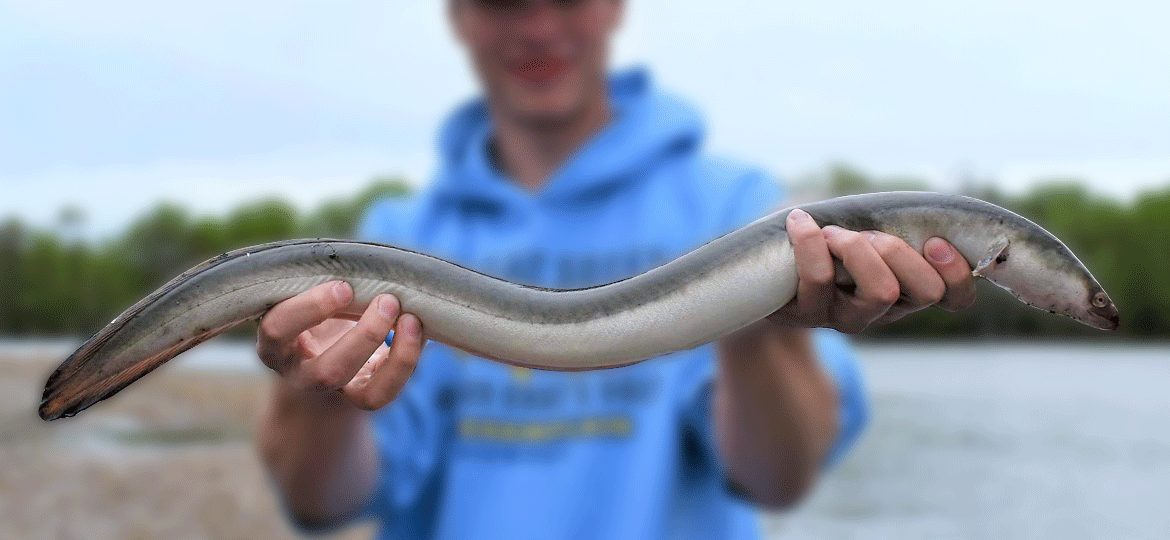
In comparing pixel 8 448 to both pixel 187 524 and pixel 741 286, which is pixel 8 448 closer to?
pixel 187 524

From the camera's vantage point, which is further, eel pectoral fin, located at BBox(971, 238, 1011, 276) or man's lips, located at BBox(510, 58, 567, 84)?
man's lips, located at BBox(510, 58, 567, 84)

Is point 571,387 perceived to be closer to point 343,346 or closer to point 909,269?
point 343,346

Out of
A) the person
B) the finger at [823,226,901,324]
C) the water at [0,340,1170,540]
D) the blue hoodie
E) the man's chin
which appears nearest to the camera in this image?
the finger at [823,226,901,324]

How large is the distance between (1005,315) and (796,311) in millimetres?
35668

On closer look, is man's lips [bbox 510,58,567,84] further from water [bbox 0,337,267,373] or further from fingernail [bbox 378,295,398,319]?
water [bbox 0,337,267,373]

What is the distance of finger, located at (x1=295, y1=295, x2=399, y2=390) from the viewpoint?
1721 mm

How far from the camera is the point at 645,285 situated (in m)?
1.71

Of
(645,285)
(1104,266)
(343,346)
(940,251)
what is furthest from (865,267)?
(1104,266)

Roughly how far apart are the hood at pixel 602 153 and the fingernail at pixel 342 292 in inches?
61.7

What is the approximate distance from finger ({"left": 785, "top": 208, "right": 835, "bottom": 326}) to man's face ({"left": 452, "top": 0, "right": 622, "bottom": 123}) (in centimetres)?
149

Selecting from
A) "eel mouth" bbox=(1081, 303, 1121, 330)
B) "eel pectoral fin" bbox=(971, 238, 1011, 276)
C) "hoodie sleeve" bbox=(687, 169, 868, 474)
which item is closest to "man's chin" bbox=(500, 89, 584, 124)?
"hoodie sleeve" bbox=(687, 169, 868, 474)

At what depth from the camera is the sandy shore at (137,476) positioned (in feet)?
26.9

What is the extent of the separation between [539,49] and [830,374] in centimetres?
133

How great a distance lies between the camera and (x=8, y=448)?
1282cm
